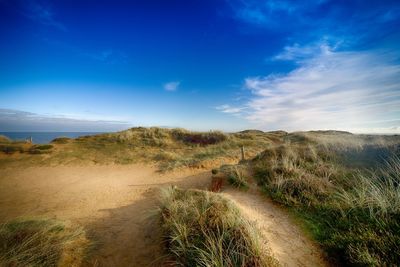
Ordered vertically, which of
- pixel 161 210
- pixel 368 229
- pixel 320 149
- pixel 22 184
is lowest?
pixel 22 184

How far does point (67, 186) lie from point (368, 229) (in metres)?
12.4

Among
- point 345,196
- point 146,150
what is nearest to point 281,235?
point 345,196

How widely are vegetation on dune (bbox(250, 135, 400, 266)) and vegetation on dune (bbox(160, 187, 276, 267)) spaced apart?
1.62 metres

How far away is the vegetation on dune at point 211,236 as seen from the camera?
11.1 ft

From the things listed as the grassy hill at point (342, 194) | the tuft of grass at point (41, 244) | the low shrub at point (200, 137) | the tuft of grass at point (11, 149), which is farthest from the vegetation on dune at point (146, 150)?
the tuft of grass at point (41, 244)

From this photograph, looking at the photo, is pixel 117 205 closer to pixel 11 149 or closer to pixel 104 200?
pixel 104 200

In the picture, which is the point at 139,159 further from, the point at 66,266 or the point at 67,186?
the point at 66,266

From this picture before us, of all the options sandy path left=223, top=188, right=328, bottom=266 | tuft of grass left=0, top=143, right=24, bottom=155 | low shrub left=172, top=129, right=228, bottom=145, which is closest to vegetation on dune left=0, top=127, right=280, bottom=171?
low shrub left=172, top=129, right=228, bottom=145

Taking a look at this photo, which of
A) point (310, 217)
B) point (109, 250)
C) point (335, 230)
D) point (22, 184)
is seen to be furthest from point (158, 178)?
point (335, 230)

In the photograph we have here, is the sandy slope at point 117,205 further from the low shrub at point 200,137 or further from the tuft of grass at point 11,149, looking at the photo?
the low shrub at point 200,137

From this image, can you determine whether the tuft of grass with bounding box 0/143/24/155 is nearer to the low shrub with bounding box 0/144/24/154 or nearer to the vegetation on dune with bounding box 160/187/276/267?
the low shrub with bounding box 0/144/24/154

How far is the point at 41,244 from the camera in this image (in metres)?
4.14

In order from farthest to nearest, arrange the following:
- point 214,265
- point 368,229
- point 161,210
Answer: point 161,210
point 368,229
point 214,265

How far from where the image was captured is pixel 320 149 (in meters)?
10.1
